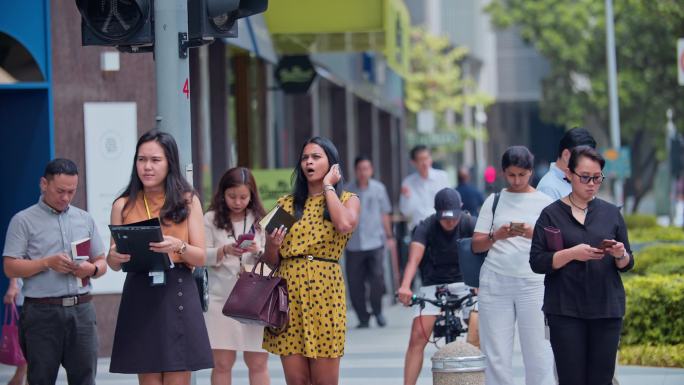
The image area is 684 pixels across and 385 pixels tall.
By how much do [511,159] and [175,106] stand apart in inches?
87.3

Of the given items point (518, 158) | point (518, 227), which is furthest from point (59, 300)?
point (518, 158)

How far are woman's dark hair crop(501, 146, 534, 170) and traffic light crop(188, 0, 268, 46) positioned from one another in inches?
76.0

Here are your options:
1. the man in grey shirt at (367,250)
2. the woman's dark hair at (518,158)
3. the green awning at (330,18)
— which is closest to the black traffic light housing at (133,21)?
the woman's dark hair at (518,158)

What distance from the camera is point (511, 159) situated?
9047 millimetres

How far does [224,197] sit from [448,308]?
5.98ft

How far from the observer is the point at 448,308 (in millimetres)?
10227

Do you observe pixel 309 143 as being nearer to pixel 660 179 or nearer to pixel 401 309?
pixel 401 309

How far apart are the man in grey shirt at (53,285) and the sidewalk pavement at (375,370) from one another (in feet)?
6.85

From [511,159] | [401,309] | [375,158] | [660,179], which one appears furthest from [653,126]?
[511,159]

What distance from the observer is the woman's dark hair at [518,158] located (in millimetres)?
9047

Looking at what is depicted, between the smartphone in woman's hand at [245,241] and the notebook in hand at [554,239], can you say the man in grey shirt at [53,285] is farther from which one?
the notebook in hand at [554,239]

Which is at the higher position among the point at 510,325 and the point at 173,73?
the point at 173,73

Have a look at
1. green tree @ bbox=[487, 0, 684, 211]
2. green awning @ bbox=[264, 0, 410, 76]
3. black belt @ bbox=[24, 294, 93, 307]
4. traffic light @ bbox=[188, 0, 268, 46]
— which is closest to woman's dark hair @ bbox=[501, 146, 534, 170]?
traffic light @ bbox=[188, 0, 268, 46]

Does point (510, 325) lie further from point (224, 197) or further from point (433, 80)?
point (433, 80)
